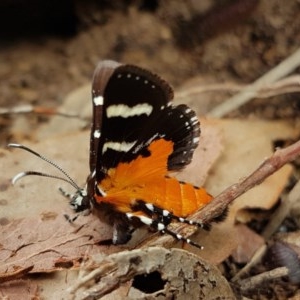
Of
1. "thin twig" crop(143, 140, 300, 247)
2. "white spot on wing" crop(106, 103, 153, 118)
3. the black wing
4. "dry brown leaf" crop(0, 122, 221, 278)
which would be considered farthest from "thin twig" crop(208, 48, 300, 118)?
"thin twig" crop(143, 140, 300, 247)

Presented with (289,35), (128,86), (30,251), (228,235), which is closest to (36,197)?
(30,251)

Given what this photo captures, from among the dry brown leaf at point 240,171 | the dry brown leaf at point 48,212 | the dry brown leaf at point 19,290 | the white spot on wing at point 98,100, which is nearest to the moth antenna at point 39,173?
the dry brown leaf at point 48,212

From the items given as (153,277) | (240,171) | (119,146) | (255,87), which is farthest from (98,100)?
(255,87)

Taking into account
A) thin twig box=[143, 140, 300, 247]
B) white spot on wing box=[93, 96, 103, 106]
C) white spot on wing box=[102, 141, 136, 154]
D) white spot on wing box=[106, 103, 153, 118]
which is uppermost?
white spot on wing box=[93, 96, 103, 106]

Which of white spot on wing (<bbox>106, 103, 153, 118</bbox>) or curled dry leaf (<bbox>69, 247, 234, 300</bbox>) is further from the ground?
white spot on wing (<bbox>106, 103, 153, 118</bbox>)

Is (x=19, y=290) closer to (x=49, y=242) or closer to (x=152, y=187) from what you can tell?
(x=49, y=242)

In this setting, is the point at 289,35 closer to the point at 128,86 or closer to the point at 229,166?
the point at 229,166

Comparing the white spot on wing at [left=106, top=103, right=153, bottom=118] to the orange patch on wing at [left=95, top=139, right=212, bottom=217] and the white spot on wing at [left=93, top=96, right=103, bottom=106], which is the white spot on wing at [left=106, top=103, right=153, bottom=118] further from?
the orange patch on wing at [left=95, top=139, right=212, bottom=217]
